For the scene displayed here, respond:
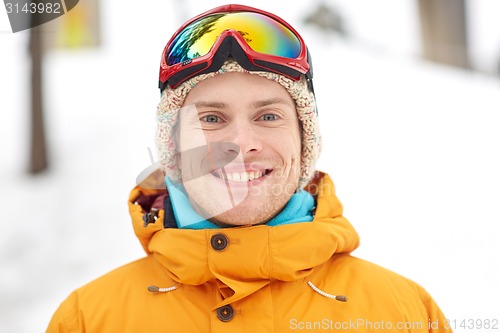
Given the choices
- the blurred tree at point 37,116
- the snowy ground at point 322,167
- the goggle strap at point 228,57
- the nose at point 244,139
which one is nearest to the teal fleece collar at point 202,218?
the nose at point 244,139

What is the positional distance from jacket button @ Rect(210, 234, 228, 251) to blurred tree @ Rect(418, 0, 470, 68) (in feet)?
26.1

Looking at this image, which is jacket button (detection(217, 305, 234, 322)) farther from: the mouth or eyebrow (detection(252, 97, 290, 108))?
eyebrow (detection(252, 97, 290, 108))

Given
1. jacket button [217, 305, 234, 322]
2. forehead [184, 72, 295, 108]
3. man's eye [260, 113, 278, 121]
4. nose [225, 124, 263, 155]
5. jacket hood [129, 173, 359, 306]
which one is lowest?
jacket button [217, 305, 234, 322]

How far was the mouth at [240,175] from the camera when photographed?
2.21 m

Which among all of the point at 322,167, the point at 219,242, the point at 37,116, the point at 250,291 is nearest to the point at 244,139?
the point at 219,242

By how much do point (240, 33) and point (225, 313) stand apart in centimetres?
109

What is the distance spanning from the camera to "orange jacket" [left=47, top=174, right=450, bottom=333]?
2096mm

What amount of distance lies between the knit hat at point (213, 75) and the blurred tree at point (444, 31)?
24.4 ft

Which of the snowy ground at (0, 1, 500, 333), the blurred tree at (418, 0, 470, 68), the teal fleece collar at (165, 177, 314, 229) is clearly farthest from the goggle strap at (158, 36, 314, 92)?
the blurred tree at (418, 0, 470, 68)

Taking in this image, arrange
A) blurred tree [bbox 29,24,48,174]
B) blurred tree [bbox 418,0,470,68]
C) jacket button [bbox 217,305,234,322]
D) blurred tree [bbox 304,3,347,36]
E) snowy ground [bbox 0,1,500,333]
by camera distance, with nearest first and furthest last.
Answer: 1. jacket button [bbox 217,305,234,322]
2. snowy ground [bbox 0,1,500,333]
3. blurred tree [bbox 29,24,48,174]
4. blurred tree [bbox 418,0,470,68]
5. blurred tree [bbox 304,3,347,36]

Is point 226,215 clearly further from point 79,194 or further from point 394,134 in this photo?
point 394,134

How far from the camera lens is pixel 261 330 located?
2078 millimetres

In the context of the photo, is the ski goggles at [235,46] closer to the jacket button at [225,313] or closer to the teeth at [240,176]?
the teeth at [240,176]

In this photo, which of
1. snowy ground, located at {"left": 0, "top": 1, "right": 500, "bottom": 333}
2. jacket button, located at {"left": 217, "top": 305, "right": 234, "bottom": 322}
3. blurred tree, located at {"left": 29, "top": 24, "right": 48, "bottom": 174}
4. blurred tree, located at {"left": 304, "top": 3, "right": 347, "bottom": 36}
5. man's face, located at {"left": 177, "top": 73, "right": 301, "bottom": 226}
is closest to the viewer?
jacket button, located at {"left": 217, "top": 305, "right": 234, "bottom": 322}
